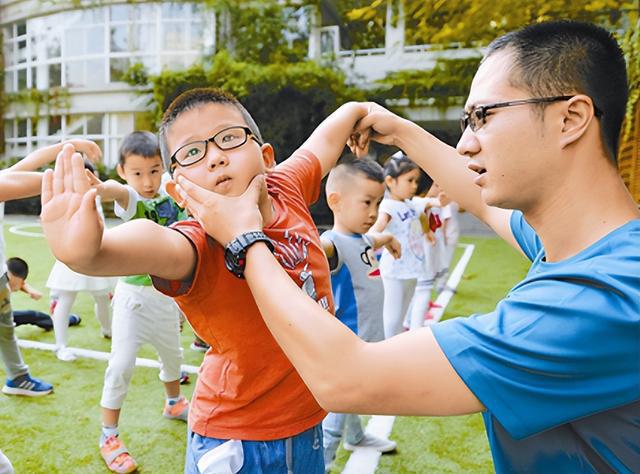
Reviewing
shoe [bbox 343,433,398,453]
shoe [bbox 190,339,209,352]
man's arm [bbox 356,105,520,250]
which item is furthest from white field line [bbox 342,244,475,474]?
shoe [bbox 190,339,209,352]

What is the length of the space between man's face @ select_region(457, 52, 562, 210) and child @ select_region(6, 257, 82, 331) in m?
5.21

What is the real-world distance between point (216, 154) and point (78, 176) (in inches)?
19.8

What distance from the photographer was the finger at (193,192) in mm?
1417

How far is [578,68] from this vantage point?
127cm

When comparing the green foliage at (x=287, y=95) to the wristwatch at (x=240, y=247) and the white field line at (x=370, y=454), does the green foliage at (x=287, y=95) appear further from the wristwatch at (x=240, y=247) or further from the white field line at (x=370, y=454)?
the wristwatch at (x=240, y=247)

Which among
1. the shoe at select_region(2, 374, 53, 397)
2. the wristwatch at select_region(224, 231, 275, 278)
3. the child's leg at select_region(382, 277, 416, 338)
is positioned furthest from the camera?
the child's leg at select_region(382, 277, 416, 338)

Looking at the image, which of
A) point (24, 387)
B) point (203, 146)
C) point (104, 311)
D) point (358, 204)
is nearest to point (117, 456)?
point (24, 387)

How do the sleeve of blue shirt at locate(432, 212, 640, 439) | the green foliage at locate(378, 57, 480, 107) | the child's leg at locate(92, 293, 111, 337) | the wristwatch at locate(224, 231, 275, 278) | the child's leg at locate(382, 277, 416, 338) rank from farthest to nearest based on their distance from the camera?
1. the green foliage at locate(378, 57, 480, 107)
2. the child's leg at locate(92, 293, 111, 337)
3. the child's leg at locate(382, 277, 416, 338)
4. the wristwatch at locate(224, 231, 275, 278)
5. the sleeve of blue shirt at locate(432, 212, 640, 439)

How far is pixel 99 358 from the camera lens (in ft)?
16.7

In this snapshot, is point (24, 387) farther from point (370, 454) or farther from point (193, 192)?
point (193, 192)

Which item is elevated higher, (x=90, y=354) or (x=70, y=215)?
(x=70, y=215)

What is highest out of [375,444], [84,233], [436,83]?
[436,83]

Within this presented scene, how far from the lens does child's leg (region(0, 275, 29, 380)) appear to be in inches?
157

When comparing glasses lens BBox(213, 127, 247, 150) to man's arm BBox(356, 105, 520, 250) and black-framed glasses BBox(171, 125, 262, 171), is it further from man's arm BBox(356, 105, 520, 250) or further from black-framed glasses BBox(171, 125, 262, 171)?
man's arm BBox(356, 105, 520, 250)
